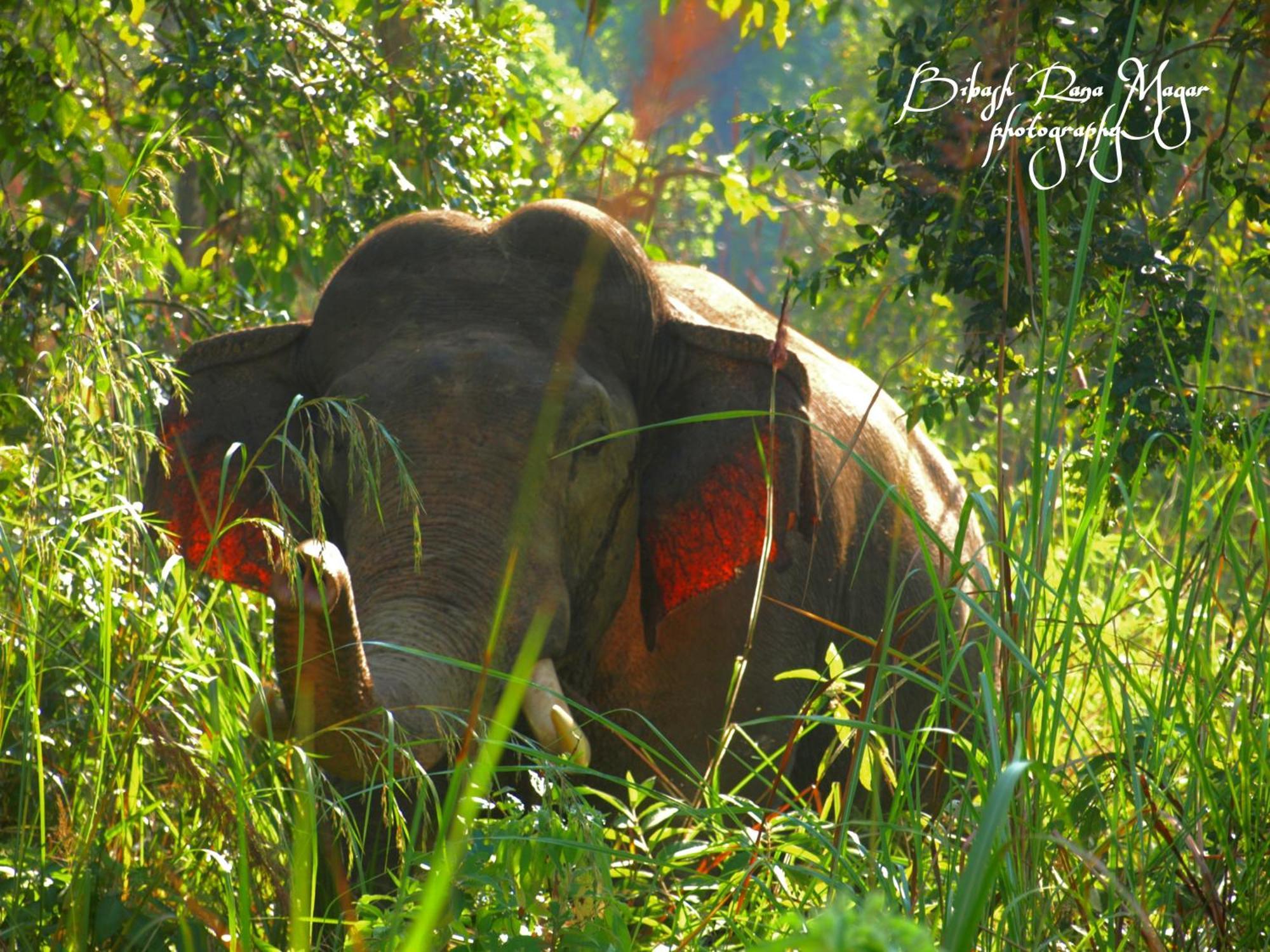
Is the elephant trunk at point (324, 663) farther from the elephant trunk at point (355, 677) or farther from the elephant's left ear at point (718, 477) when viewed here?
the elephant's left ear at point (718, 477)

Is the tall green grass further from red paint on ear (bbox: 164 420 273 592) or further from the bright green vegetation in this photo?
red paint on ear (bbox: 164 420 273 592)

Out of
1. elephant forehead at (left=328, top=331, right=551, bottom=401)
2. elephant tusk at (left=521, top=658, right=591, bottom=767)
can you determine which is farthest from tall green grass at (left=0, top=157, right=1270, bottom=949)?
elephant forehead at (left=328, top=331, right=551, bottom=401)

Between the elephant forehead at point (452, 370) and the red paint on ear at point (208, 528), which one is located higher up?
the elephant forehead at point (452, 370)

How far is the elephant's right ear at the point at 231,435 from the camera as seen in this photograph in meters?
3.61

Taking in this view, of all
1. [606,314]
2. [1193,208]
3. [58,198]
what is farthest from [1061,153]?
[58,198]

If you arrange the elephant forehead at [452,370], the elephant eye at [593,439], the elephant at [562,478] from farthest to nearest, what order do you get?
the elephant eye at [593,439] → the elephant forehead at [452,370] → the elephant at [562,478]

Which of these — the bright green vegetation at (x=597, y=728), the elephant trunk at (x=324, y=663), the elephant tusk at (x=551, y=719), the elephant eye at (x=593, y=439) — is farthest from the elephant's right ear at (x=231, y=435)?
the elephant trunk at (x=324, y=663)

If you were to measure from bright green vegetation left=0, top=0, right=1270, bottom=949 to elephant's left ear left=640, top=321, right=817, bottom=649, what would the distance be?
341 mm

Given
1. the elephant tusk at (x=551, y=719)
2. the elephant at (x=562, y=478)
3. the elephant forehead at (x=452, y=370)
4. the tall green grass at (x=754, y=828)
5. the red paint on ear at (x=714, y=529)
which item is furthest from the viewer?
the red paint on ear at (x=714, y=529)

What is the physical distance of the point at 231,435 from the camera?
12.2ft

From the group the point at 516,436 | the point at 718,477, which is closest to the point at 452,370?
the point at 516,436

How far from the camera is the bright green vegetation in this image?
1.80m

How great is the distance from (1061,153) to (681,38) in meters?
0.76

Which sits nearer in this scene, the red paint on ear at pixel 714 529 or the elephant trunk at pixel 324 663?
→ the elephant trunk at pixel 324 663
